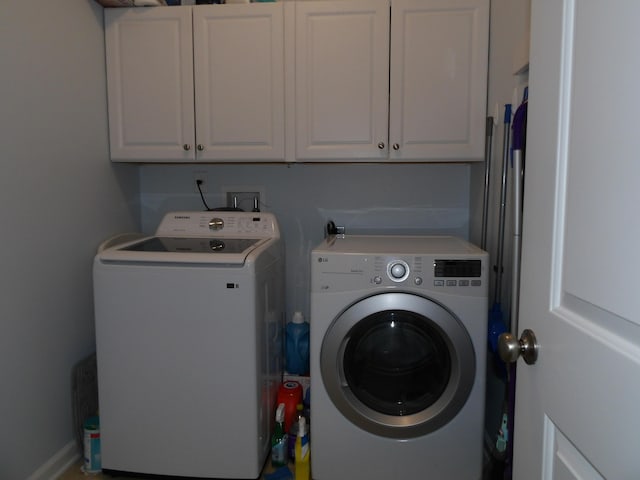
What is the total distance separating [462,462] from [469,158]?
125 centimetres

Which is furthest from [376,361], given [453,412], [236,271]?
[236,271]

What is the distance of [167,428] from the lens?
5.49 ft

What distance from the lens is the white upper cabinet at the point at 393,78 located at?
6.21 feet

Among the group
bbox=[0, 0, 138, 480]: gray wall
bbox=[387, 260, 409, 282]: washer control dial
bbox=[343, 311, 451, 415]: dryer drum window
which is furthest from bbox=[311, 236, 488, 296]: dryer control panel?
bbox=[0, 0, 138, 480]: gray wall

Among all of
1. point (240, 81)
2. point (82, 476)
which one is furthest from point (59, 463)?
point (240, 81)

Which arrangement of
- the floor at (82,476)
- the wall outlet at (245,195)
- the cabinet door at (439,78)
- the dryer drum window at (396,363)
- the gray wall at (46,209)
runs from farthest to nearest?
the wall outlet at (245,195) < the cabinet door at (439,78) < the floor at (82,476) < the dryer drum window at (396,363) < the gray wall at (46,209)

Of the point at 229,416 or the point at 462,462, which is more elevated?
the point at 229,416

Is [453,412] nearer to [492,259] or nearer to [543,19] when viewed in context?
[492,259]

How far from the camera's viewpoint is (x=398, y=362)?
1.65 meters

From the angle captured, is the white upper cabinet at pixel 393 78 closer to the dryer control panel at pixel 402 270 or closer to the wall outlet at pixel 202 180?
the dryer control panel at pixel 402 270

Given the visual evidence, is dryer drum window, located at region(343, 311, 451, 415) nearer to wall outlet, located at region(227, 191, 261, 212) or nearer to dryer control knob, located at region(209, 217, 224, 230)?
dryer control knob, located at region(209, 217, 224, 230)

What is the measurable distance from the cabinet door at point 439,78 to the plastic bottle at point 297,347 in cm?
101

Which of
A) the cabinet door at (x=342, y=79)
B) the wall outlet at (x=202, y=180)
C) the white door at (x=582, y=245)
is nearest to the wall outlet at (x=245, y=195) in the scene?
the wall outlet at (x=202, y=180)

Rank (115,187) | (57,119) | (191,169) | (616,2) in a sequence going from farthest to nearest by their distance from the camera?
(191,169)
(115,187)
(57,119)
(616,2)
